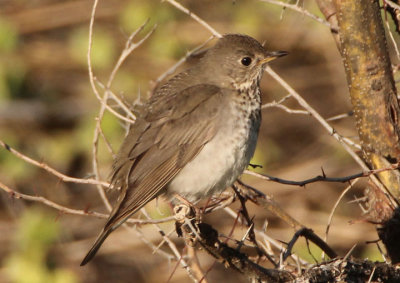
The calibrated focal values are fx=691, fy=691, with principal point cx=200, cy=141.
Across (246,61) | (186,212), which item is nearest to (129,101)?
(246,61)

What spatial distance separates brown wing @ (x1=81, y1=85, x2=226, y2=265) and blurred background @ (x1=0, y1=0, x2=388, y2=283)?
283cm

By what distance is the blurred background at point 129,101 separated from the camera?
703cm

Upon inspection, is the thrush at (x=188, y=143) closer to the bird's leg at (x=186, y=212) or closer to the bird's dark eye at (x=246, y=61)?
the bird's dark eye at (x=246, y=61)

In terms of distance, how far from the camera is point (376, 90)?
3635 mm

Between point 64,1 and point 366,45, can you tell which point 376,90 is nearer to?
point 366,45

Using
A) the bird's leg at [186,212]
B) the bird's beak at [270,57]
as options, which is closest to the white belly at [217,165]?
the bird's leg at [186,212]

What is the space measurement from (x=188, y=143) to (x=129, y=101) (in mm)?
3294

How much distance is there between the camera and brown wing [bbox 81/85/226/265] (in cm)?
384

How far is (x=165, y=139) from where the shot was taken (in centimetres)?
394

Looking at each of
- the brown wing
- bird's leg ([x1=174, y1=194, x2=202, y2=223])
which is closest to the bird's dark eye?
the brown wing

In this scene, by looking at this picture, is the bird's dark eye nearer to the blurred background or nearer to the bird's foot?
the bird's foot

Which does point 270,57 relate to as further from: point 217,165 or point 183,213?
point 183,213

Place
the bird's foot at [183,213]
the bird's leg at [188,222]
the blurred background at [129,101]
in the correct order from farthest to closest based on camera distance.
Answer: the blurred background at [129,101] < the bird's foot at [183,213] < the bird's leg at [188,222]

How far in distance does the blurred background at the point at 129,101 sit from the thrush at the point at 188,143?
2.75 metres
